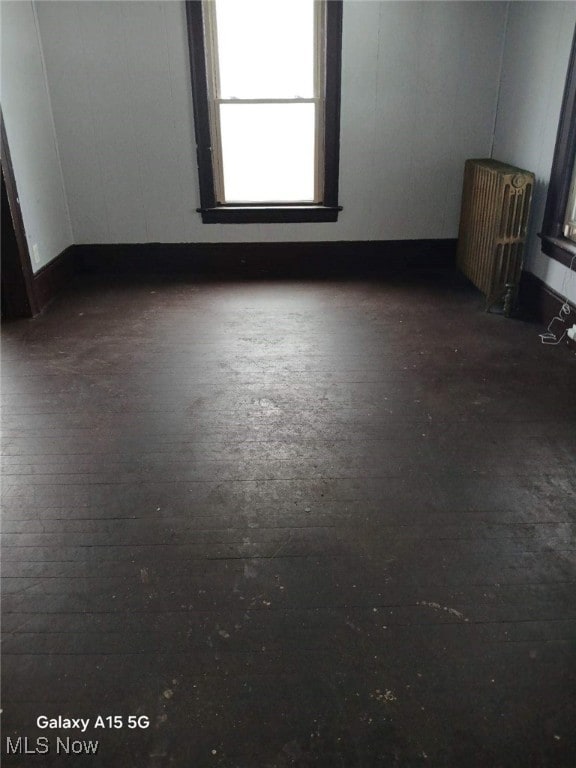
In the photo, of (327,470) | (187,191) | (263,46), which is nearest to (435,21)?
(263,46)

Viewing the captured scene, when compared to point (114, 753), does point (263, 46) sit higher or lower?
higher

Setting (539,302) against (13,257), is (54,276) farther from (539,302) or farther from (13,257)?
(539,302)

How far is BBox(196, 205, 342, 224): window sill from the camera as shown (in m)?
4.91

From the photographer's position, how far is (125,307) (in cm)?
440

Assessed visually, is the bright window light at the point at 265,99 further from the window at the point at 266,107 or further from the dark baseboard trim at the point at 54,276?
the dark baseboard trim at the point at 54,276

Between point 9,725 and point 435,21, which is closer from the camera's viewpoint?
point 9,725

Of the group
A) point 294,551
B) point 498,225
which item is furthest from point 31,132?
point 294,551

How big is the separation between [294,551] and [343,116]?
149 inches

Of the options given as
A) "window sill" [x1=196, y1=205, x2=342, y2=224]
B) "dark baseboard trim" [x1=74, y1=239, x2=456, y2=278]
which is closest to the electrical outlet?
"dark baseboard trim" [x1=74, y1=239, x2=456, y2=278]

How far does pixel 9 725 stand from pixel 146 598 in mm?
488

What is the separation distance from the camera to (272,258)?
5102 mm

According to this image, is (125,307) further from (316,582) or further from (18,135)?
(316,582)

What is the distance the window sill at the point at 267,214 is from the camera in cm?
491

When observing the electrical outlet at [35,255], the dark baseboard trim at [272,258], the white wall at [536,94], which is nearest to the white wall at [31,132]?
the electrical outlet at [35,255]
